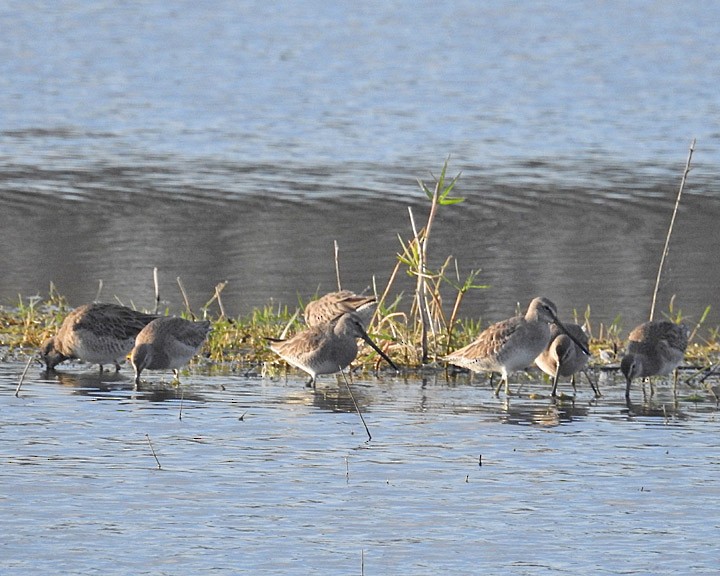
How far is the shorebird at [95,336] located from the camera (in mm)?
Result: 12680

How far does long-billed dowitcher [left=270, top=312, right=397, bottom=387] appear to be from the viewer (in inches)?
478

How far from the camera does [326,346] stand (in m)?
12.1

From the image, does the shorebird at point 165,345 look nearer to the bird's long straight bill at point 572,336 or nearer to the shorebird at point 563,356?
the shorebird at point 563,356

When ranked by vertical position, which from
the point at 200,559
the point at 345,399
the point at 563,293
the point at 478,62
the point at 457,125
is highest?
the point at 478,62

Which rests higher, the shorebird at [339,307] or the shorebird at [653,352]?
the shorebird at [339,307]

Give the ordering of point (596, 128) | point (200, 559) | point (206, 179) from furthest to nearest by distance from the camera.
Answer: point (596, 128), point (206, 179), point (200, 559)

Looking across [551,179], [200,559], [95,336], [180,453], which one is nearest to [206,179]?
[551,179]

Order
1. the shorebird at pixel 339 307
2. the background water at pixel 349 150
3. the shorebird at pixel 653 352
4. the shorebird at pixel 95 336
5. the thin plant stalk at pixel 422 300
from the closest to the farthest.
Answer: the shorebird at pixel 653 352 → the shorebird at pixel 95 336 → the thin plant stalk at pixel 422 300 → the shorebird at pixel 339 307 → the background water at pixel 349 150

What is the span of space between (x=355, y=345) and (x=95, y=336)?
79.9 inches

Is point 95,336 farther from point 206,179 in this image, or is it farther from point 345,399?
point 206,179

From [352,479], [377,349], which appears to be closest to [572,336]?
[377,349]

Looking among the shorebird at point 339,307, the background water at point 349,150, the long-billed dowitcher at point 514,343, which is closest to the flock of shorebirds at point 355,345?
the long-billed dowitcher at point 514,343

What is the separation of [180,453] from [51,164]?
16.9 m

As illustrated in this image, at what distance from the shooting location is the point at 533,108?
1305 inches
